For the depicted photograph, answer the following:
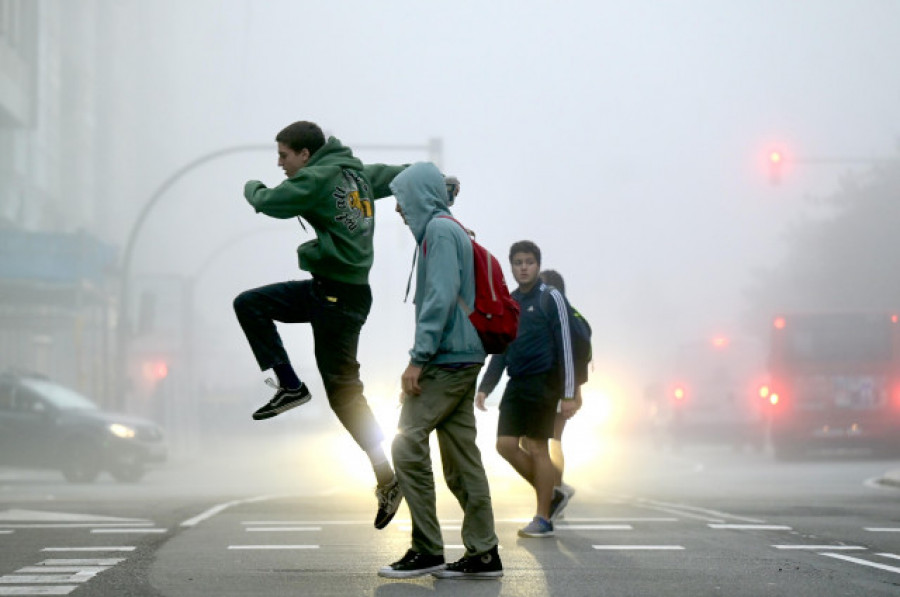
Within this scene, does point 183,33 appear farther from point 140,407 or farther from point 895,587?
point 895,587

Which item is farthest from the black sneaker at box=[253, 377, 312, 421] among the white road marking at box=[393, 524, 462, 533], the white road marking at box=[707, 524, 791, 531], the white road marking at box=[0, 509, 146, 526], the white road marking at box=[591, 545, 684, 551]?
the white road marking at box=[0, 509, 146, 526]

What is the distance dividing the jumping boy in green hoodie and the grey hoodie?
30 centimetres

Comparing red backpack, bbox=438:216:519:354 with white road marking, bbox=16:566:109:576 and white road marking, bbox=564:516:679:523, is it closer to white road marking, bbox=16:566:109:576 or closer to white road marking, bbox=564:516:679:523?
white road marking, bbox=16:566:109:576

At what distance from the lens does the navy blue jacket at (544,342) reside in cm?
1116

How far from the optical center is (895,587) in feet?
25.7

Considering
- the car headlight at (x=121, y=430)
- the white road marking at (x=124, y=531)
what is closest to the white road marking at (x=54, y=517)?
the white road marking at (x=124, y=531)

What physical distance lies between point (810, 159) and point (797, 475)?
12.0 meters

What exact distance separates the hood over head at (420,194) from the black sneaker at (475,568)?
58.0 inches

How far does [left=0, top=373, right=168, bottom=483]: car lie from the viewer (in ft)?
84.2

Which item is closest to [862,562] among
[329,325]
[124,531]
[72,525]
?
[329,325]

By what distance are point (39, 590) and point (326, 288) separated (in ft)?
6.19

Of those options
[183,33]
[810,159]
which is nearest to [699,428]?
[810,159]

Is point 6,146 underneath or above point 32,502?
above

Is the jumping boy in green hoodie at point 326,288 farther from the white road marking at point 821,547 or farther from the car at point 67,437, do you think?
the car at point 67,437
